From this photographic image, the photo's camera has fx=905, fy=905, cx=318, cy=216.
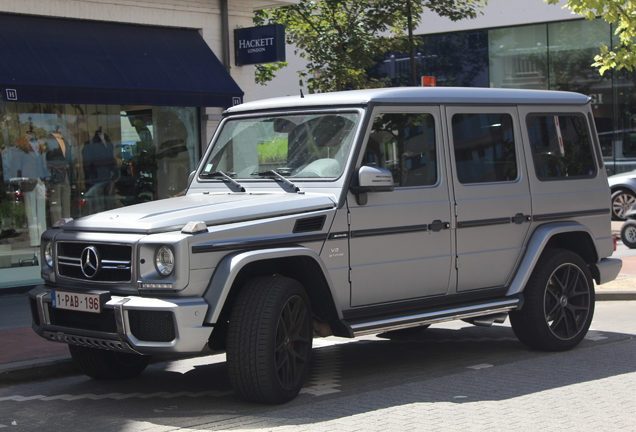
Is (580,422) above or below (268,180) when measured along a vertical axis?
below

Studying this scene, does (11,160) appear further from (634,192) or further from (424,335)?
(634,192)

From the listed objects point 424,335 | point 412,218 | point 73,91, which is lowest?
point 424,335

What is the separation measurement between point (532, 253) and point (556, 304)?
0.58 meters

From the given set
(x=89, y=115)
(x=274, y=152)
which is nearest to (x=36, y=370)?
(x=274, y=152)

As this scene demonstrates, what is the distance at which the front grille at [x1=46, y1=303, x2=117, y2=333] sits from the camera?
587 centimetres

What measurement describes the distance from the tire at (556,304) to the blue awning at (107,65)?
6.78 metres

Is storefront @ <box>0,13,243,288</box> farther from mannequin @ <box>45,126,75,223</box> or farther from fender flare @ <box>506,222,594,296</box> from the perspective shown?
fender flare @ <box>506,222,594,296</box>

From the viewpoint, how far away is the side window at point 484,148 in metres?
7.36

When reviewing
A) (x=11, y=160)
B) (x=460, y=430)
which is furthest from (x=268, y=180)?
(x=11, y=160)

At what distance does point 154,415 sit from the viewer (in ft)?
19.5

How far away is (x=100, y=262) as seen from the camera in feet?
19.7

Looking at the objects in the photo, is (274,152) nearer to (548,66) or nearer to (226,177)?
(226,177)

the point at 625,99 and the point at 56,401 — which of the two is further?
the point at 625,99

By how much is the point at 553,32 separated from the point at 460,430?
23666mm
